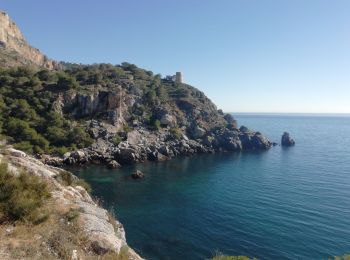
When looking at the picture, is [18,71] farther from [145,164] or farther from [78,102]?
[145,164]

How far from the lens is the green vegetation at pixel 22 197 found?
13.9m

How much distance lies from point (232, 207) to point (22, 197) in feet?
104

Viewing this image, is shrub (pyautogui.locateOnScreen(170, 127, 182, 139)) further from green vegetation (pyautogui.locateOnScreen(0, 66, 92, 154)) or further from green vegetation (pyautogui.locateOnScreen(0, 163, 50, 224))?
green vegetation (pyautogui.locateOnScreen(0, 163, 50, 224))

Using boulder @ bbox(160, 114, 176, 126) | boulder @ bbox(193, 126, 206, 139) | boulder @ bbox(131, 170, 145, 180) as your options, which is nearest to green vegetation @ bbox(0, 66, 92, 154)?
boulder @ bbox(131, 170, 145, 180)

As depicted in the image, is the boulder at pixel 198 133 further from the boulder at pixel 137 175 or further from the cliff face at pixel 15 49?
the cliff face at pixel 15 49

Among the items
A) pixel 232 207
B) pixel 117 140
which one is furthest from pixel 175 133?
pixel 232 207

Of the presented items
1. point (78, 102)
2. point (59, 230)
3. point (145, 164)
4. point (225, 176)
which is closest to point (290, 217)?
point (225, 176)

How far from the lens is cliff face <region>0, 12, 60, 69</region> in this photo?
117438mm

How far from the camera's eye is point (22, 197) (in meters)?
14.2

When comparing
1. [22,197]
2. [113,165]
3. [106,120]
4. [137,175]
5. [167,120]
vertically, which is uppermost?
[106,120]

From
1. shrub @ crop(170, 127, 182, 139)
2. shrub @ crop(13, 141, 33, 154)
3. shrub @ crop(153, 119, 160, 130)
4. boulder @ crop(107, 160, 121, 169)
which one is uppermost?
shrub @ crop(153, 119, 160, 130)

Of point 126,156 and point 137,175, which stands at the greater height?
point 126,156

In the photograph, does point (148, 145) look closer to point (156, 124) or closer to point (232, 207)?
point (156, 124)

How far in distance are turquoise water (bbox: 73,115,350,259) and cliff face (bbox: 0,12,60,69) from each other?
7945cm
